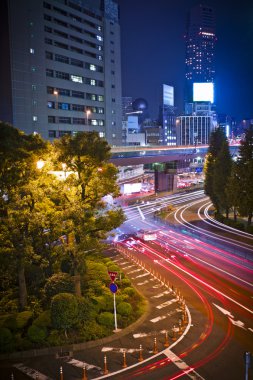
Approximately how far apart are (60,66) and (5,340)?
226 ft

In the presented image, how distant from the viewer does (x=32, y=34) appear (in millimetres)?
68312

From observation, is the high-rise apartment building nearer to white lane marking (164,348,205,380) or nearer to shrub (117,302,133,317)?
shrub (117,302,133,317)

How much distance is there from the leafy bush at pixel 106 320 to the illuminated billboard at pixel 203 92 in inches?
6386

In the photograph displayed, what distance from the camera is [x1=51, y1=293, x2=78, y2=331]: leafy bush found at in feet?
53.5

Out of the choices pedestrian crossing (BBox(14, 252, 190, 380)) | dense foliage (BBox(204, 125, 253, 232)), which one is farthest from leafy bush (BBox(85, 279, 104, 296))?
dense foliage (BBox(204, 125, 253, 232))

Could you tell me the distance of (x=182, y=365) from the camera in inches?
558

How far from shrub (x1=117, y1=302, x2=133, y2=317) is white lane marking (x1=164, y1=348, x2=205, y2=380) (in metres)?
3.74

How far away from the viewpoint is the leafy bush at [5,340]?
15.4 m

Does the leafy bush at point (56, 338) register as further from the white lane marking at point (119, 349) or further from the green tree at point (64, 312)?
the white lane marking at point (119, 349)

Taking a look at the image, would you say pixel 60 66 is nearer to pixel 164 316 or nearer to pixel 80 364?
pixel 164 316

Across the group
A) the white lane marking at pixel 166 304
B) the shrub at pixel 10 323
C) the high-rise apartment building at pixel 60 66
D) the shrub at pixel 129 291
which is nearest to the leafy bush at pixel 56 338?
the shrub at pixel 10 323

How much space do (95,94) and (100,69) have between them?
7380mm

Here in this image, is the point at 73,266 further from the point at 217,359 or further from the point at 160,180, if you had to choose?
the point at 160,180

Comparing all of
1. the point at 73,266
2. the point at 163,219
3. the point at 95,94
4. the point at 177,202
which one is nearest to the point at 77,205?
the point at 73,266
